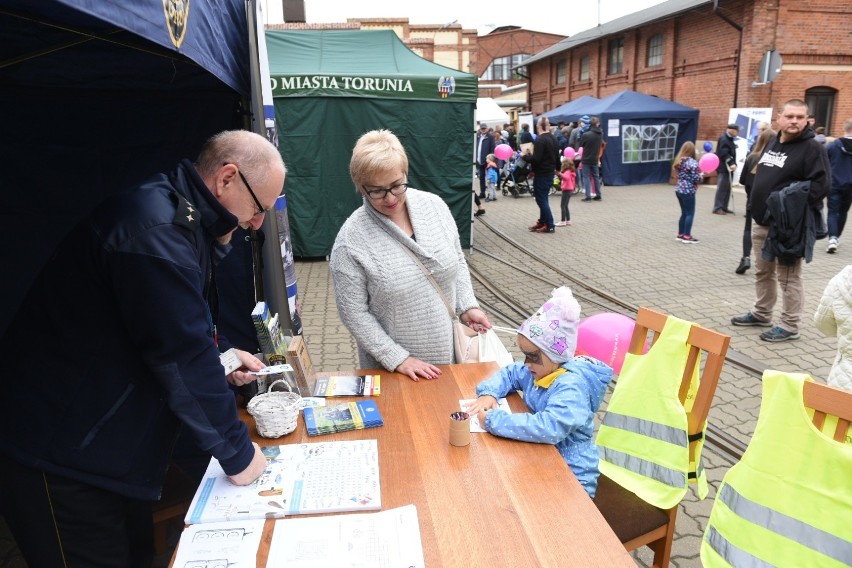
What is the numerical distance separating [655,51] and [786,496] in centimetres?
2342

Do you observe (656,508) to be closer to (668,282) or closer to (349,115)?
(668,282)

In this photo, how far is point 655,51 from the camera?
21.8 metres

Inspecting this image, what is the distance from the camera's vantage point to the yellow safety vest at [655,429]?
2.27m

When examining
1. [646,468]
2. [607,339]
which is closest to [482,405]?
[646,468]

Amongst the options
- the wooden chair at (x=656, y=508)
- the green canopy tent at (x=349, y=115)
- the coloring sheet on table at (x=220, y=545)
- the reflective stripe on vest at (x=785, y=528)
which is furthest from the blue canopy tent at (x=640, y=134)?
the coloring sheet on table at (x=220, y=545)

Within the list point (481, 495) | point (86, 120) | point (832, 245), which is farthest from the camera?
point (832, 245)

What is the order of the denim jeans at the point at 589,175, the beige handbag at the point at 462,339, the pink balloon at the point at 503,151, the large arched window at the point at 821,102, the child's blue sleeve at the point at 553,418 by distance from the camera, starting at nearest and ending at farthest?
the child's blue sleeve at the point at 553,418
the beige handbag at the point at 462,339
the denim jeans at the point at 589,175
the pink balloon at the point at 503,151
the large arched window at the point at 821,102

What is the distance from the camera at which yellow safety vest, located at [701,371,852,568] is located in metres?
1.69

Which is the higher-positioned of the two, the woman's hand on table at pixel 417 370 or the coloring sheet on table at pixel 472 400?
the woman's hand on table at pixel 417 370

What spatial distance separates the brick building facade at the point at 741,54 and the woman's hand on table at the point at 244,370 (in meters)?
18.5

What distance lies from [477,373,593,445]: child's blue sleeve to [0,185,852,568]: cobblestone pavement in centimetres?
129

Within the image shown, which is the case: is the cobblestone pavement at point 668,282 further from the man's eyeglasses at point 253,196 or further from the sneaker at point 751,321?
the man's eyeglasses at point 253,196

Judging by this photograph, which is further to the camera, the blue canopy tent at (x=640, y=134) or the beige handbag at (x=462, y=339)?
the blue canopy tent at (x=640, y=134)

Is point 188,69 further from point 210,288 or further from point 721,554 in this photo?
point 721,554
